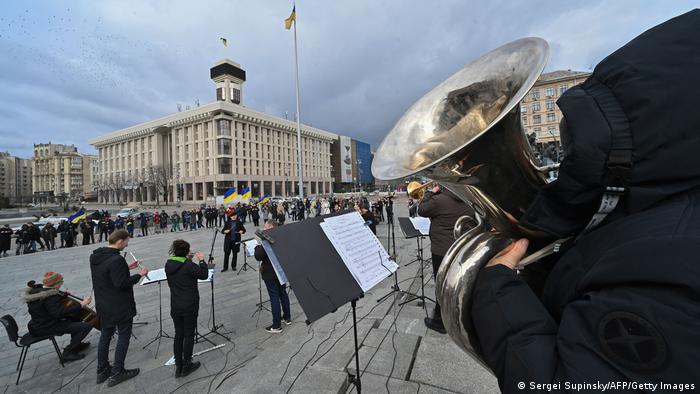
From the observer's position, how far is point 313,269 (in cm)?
188

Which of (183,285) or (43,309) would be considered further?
(43,309)

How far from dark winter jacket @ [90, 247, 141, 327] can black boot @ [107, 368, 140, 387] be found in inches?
23.3

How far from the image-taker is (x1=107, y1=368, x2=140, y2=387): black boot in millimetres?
3318

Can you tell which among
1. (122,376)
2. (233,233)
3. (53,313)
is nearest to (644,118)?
(122,376)

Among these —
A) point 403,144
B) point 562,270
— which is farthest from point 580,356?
point 403,144

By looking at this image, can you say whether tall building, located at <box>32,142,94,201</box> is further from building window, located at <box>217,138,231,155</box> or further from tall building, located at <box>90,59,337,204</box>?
building window, located at <box>217,138,231,155</box>

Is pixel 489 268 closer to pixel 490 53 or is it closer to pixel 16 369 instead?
pixel 490 53

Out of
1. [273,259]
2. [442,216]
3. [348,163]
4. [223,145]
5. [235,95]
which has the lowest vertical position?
[273,259]

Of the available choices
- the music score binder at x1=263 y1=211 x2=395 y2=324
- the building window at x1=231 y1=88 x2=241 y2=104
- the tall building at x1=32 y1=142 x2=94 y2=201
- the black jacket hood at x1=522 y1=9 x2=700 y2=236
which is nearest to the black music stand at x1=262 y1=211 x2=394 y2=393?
the music score binder at x1=263 y1=211 x2=395 y2=324

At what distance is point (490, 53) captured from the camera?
172 cm

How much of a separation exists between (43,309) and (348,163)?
290 feet

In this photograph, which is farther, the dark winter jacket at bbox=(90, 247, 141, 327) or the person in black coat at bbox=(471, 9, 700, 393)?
the dark winter jacket at bbox=(90, 247, 141, 327)

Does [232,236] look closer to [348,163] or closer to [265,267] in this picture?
[265,267]

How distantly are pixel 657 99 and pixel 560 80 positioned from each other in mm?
46051
